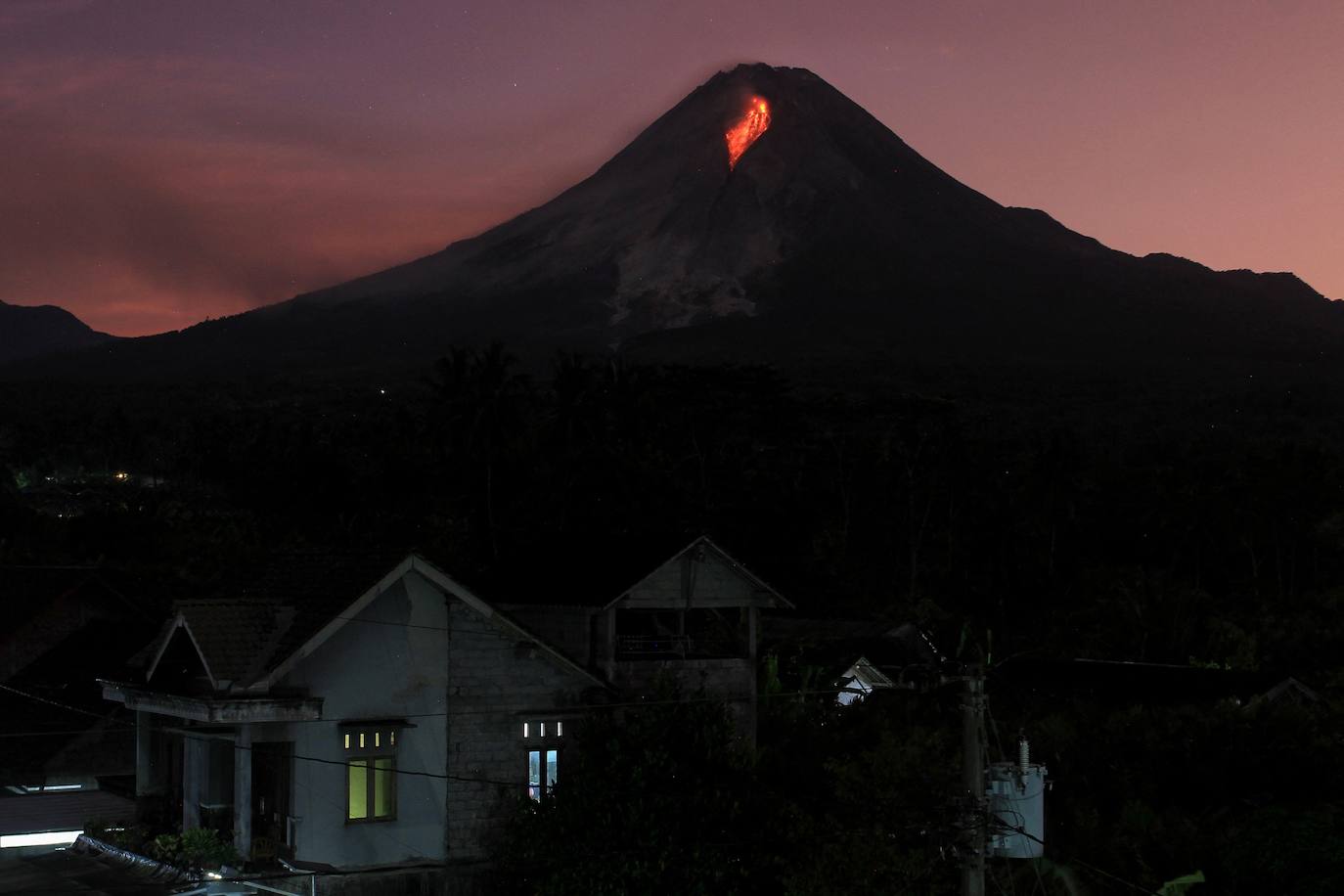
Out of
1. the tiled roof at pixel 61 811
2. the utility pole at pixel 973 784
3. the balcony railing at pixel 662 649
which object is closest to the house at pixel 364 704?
the balcony railing at pixel 662 649

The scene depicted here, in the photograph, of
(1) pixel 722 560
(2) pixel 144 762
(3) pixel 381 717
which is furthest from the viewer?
(1) pixel 722 560

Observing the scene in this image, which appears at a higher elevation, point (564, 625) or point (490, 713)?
point (564, 625)

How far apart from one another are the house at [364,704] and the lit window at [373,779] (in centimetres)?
2

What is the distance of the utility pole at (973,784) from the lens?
19.0 m

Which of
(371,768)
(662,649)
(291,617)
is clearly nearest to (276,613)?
(291,617)

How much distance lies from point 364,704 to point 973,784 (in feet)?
45.5

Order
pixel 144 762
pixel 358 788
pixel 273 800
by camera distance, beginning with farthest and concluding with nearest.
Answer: pixel 144 762, pixel 358 788, pixel 273 800

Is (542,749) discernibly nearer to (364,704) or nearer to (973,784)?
(364,704)

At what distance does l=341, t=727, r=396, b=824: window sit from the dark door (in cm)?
96

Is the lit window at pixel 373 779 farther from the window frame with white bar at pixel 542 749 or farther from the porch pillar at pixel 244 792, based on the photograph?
the window frame with white bar at pixel 542 749

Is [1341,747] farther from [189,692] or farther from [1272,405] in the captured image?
[1272,405]

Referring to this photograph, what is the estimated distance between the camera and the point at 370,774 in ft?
99.5

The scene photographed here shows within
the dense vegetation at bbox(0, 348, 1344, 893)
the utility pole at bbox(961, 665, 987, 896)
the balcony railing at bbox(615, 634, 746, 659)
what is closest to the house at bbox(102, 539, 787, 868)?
the balcony railing at bbox(615, 634, 746, 659)

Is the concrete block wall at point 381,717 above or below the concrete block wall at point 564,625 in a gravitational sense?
below
